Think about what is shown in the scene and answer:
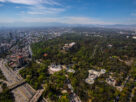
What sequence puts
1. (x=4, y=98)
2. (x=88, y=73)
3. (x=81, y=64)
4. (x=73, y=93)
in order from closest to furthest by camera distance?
(x=4, y=98) < (x=73, y=93) < (x=88, y=73) < (x=81, y=64)

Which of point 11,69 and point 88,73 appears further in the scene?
point 11,69

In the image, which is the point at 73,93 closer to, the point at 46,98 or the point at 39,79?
the point at 46,98

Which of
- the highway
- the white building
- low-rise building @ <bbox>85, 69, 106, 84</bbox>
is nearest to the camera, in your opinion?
the highway

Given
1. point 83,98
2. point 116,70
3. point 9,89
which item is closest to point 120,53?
point 116,70

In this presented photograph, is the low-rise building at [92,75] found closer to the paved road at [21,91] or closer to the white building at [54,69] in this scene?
the white building at [54,69]

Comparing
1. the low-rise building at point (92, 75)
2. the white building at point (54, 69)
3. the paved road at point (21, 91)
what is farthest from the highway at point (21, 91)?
the low-rise building at point (92, 75)

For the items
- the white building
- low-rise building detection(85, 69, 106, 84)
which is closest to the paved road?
the white building

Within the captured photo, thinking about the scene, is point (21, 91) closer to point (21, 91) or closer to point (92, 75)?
point (21, 91)

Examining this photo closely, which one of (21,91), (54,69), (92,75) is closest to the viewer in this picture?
(21,91)

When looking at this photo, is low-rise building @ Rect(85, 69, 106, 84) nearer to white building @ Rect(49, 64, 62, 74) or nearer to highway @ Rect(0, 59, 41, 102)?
white building @ Rect(49, 64, 62, 74)

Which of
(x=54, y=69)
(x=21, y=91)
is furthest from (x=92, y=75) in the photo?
(x=21, y=91)

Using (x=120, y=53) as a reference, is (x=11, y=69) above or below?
below
